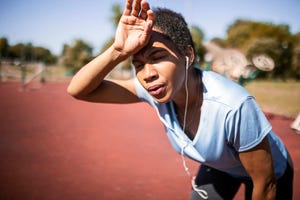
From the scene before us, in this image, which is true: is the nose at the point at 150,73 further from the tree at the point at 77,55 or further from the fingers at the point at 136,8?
the tree at the point at 77,55

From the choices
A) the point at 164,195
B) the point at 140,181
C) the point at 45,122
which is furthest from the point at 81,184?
the point at 45,122

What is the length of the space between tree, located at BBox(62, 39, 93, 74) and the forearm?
142ft

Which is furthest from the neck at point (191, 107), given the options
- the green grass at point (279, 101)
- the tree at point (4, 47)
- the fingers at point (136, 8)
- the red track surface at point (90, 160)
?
the tree at point (4, 47)

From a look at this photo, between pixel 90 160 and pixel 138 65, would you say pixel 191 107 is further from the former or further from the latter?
pixel 90 160

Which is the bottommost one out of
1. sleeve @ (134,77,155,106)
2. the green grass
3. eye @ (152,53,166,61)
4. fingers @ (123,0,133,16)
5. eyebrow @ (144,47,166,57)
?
the green grass

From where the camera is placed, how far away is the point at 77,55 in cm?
4622

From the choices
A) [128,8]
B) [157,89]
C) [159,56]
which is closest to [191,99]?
→ [157,89]

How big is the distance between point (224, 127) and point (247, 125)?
0.14 m

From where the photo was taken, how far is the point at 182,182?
187 inches

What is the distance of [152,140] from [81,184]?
310 centimetres

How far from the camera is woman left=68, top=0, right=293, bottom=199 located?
162cm

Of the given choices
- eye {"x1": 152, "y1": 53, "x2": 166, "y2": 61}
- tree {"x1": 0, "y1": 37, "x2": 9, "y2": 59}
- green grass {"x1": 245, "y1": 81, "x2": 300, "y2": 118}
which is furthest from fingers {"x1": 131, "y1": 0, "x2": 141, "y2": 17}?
tree {"x1": 0, "y1": 37, "x2": 9, "y2": 59}

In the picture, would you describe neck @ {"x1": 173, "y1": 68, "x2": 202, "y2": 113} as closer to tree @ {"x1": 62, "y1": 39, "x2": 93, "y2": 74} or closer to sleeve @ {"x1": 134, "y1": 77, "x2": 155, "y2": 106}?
sleeve @ {"x1": 134, "y1": 77, "x2": 155, "y2": 106}

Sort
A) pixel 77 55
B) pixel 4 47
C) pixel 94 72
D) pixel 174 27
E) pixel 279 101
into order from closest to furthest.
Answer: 1. pixel 174 27
2. pixel 94 72
3. pixel 279 101
4. pixel 77 55
5. pixel 4 47
